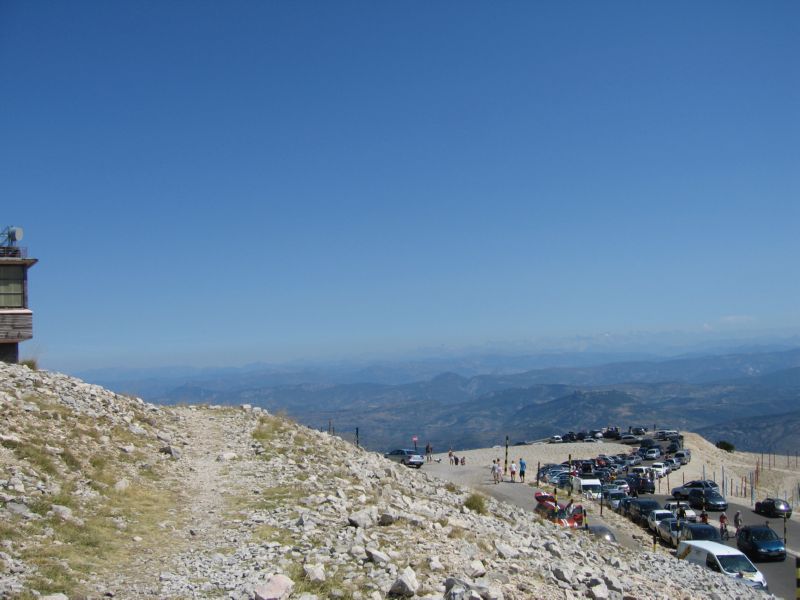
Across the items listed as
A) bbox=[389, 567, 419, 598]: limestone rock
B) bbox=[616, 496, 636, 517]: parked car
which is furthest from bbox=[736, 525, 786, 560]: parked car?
bbox=[389, 567, 419, 598]: limestone rock

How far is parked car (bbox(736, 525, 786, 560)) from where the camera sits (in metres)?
29.1

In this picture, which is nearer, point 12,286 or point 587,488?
point 12,286

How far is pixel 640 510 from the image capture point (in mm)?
37781

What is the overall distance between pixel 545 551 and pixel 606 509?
82.0 feet

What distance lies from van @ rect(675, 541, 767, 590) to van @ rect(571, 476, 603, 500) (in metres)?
17.9

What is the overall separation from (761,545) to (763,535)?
3.16 feet

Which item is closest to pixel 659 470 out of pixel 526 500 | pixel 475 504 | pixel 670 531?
pixel 670 531

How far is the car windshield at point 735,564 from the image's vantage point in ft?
76.5

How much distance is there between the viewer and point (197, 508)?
631 inches

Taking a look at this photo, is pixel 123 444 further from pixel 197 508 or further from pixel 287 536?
pixel 287 536

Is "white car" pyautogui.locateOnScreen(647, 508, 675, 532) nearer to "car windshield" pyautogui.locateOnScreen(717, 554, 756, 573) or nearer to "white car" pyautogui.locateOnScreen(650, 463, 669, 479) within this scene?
"car windshield" pyautogui.locateOnScreen(717, 554, 756, 573)

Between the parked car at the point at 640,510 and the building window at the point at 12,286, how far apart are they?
33.9 metres

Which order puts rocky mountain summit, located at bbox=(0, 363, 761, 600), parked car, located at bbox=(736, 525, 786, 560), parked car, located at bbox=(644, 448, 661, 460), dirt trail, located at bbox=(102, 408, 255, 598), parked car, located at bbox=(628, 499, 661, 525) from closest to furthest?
rocky mountain summit, located at bbox=(0, 363, 761, 600), dirt trail, located at bbox=(102, 408, 255, 598), parked car, located at bbox=(736, 525, 786, 560), parked car, located at bbox=(628, 499, 661, 525), parked car, located at bbox=(644, 448, 661, 460)

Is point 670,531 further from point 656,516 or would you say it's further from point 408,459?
point 408,459
